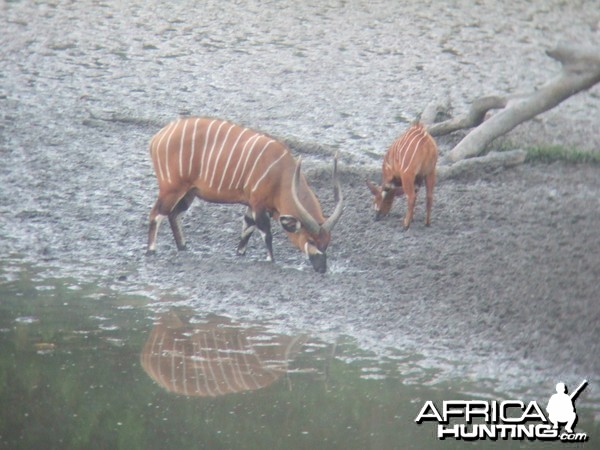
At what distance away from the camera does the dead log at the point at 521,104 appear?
9.35 metres

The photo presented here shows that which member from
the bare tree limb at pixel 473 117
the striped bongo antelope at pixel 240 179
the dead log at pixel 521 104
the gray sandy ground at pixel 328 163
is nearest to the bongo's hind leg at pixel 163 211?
the striped bongo antelope at pixel 240 179

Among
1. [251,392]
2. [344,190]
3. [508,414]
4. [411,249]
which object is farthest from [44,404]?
[344,190]

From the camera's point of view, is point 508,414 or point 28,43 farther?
point 28,43

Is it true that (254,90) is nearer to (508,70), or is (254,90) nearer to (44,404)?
(508,70)

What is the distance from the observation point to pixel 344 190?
9.35 meters

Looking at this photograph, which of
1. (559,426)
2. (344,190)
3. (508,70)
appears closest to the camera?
(559,426)

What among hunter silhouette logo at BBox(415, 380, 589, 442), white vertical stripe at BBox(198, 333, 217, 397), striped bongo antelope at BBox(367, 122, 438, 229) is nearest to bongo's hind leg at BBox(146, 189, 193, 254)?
striped bongo antelope at BBox(367, 122, 438, 229)

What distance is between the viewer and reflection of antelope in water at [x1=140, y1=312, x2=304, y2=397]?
627 cm

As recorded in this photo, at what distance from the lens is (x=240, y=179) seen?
8.09 metres

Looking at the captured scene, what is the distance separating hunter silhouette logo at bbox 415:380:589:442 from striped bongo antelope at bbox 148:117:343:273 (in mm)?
2184

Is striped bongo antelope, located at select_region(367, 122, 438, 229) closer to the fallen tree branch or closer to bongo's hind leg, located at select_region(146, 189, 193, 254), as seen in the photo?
the fallen tree branch

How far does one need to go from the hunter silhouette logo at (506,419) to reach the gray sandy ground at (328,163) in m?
0.26

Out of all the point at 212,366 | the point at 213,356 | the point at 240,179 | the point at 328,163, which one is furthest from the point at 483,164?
the point at 212,366

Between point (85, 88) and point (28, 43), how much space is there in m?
1.57
